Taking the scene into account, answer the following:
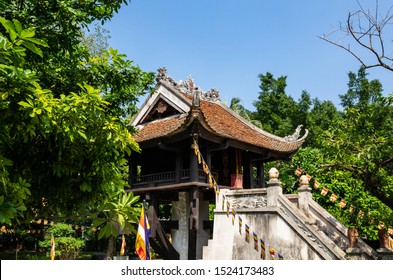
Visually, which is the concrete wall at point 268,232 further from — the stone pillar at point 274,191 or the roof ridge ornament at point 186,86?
the roof ridge ornament at point 186,86

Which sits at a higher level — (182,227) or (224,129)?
(224,129)

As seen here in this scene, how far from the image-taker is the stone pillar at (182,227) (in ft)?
48.0

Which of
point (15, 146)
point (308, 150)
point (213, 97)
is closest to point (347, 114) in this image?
point (15, 146)

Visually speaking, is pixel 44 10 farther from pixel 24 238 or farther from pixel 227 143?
pixel 24 238

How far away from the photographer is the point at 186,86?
16359 millimetres

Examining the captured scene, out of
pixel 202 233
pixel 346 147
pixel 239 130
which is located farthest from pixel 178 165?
pixel 346 147

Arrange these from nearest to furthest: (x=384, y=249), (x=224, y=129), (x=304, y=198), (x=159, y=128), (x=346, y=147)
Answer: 1. (x=346, y=147)
2. (x=384, y=249)
3. (x=304, y=198)
4. (x=224, y=129)
5. (x=159, y=128)

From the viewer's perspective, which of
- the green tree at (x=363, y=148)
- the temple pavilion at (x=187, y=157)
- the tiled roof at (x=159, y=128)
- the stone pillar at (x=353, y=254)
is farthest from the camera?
the tiled roof at (x=159, y=128)

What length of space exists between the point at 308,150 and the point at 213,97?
24.5ft

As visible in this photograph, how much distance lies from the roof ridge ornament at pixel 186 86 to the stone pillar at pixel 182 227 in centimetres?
456

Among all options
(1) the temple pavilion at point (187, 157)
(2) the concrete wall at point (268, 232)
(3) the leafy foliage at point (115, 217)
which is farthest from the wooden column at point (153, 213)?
(3) the leafy foliage at point (115, 217)

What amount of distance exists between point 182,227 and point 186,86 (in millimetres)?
6160

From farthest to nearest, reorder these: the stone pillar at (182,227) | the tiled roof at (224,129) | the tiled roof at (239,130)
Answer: the stone pillar at (182,227) → the tiled roof at (239,130) → the tiled roof at (224,129)

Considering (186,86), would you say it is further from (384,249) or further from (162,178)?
A: (384,249)
